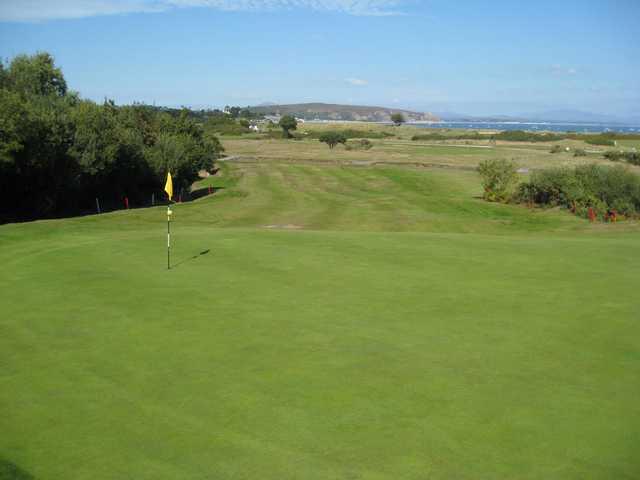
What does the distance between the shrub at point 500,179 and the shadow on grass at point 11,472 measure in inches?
1783

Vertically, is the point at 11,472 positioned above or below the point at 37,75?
below

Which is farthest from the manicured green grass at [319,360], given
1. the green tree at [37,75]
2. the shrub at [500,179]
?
the green tree at [37,75]

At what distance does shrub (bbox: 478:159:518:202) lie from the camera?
49.3 metres

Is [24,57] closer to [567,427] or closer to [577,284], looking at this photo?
[577,284]

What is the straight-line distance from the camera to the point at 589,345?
39.1 feet

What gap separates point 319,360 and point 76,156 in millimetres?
31436

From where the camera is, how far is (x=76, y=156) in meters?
38.2

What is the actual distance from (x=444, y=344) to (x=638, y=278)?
27.0 feet

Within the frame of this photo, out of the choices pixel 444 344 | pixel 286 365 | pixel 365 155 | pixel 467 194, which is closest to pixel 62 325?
pixel 286 365

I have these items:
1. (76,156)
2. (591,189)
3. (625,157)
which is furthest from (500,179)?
(625,157)

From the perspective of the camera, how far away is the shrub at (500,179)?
49.3 metres

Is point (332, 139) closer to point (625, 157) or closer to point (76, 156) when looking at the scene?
point (625, 157)

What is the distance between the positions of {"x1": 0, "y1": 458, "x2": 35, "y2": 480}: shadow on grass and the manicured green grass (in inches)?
1.7

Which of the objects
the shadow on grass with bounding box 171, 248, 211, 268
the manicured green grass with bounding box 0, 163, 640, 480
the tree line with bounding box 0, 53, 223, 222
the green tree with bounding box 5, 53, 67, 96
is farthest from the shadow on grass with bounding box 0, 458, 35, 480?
the green tree with bounding box 5, 53, 67, 96
